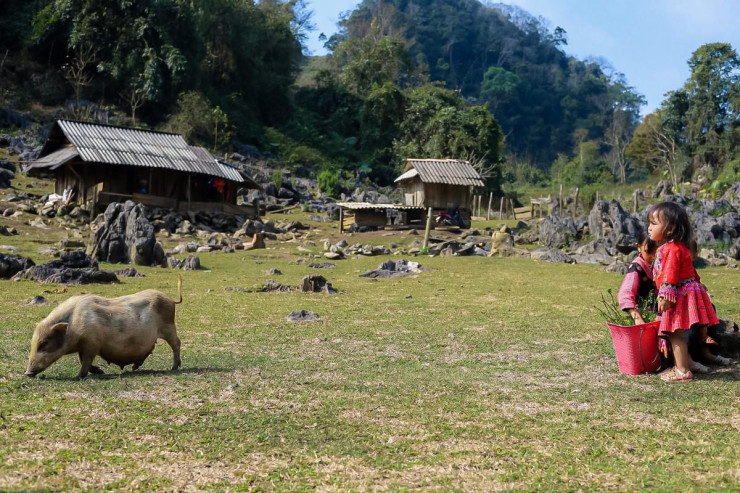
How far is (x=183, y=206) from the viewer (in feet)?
126

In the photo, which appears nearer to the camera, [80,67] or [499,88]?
[80,67]

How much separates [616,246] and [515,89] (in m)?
108

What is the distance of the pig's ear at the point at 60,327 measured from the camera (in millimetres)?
7190

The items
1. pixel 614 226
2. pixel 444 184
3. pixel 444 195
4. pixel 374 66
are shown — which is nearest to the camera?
pixel 614 226

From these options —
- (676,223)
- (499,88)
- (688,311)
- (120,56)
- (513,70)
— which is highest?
(513,70)

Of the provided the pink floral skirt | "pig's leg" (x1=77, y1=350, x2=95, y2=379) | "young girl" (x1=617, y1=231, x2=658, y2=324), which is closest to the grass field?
"pig's leg" (x1=77, y1=350, x2=95, y2=379)

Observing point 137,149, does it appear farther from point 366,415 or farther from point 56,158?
point 366,415

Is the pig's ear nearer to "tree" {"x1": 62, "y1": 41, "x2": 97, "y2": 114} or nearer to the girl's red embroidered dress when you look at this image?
the girl's red embroidered dress

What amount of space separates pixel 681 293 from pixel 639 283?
795 millimetres

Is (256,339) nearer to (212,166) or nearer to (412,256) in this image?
(412,256)

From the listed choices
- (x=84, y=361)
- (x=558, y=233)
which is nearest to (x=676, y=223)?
(x=84, y=361)

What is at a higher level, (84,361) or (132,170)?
(132,170)

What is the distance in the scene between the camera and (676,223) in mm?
7859

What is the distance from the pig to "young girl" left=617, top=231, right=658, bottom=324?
4969mm
